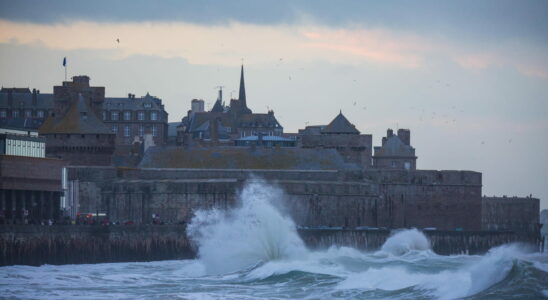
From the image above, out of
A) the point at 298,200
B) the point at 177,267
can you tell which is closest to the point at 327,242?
the point at 298,200

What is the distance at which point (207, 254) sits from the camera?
65188 millimetres

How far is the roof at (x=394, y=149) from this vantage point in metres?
120

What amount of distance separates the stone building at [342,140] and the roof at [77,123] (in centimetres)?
1294

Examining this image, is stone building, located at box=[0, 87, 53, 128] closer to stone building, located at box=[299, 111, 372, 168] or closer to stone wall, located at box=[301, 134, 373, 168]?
stone building, located at box=[299, 111, 372, 168]

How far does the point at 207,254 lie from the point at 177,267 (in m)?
1.38

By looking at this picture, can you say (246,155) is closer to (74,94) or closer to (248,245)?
(74,94)

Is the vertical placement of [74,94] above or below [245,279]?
above

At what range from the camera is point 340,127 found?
318 feet

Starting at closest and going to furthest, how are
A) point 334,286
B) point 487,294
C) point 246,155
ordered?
point 487,294, point 334,286, point 246,155

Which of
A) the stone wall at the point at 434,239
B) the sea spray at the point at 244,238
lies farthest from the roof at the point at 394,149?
the sea spray at the point at 244,238

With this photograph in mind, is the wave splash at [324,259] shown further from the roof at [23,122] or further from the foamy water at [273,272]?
the roof at [23,122]

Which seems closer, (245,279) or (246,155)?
(245,279)

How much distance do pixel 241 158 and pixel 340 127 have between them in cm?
1171

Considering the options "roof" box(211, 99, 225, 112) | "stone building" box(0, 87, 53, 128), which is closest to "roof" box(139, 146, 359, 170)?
"stone building" box(0, 87, 53, 128)
